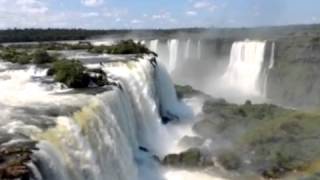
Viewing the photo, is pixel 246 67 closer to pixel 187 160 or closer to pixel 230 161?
pixel 230 161

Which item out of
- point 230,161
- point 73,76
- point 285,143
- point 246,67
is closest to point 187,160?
point 230,161

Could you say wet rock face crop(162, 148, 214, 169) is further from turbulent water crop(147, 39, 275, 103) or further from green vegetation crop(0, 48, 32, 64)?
turbulent water crop(147, 39, 275, 103)

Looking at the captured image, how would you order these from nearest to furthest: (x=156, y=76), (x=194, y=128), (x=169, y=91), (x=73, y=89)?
(x=73, y=89), (x=194, y=128), (x=156, y=76), (x=169, y=91)

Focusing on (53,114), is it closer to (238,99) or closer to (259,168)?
(259,168)

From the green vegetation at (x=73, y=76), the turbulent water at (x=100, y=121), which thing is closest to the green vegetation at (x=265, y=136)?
the turbulent water at (x=100, y=121)

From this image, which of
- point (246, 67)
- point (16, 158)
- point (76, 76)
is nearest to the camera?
point (16, 158)

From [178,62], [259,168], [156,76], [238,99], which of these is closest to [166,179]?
[259,168]
